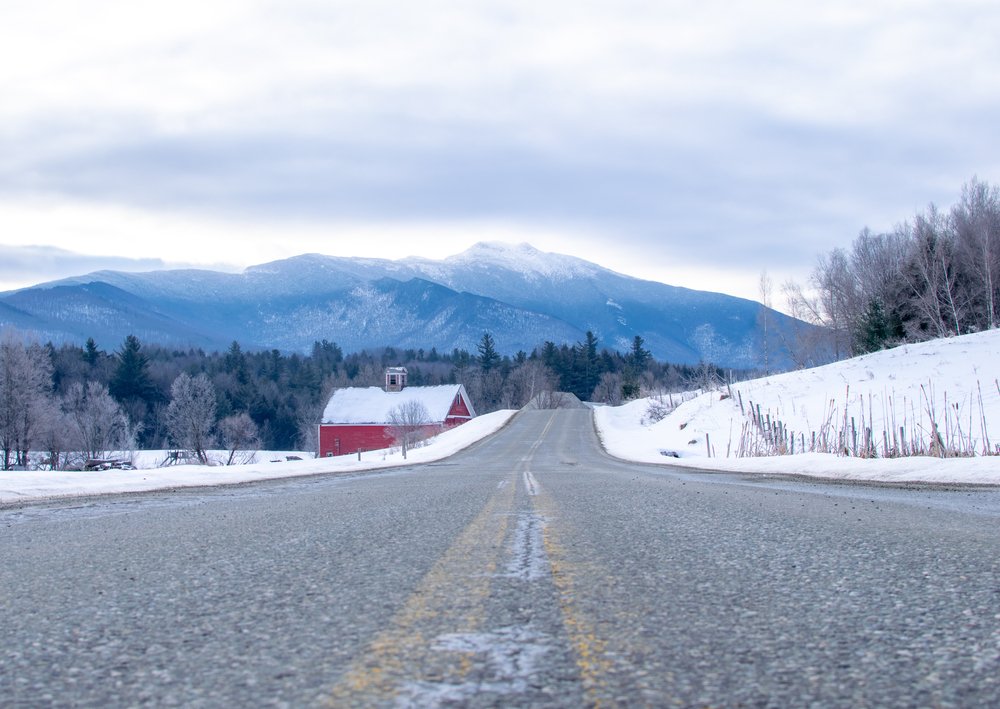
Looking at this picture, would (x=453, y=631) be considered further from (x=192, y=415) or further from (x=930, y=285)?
(x=192, y=415)

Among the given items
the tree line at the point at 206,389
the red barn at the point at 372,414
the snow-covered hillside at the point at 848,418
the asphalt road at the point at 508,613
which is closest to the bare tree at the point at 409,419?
the red barn at the point at 372,414

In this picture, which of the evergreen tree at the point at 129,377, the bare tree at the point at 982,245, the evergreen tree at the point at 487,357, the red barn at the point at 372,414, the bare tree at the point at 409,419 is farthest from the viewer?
the evergreen tree at the point at 487,357

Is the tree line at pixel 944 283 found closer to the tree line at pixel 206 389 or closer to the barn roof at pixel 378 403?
the tree line at pixel 206 389

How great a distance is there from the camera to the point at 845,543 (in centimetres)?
573

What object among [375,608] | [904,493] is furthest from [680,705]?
[904,493]

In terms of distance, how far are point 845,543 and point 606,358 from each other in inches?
6398

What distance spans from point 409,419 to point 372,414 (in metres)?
Answer: 8.00

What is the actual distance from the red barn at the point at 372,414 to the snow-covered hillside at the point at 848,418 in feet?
116

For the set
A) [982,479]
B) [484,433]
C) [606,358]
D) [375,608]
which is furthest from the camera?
[606,358]

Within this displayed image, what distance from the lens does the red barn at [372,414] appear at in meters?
89.2

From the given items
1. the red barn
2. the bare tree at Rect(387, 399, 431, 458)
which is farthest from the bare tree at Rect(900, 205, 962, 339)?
the red barn

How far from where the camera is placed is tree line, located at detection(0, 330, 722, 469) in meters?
59.3

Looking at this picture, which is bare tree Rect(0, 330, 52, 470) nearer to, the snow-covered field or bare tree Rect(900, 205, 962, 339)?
the snow-covered field

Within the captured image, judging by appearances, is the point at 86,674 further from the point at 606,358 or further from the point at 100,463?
the point at 606,358
